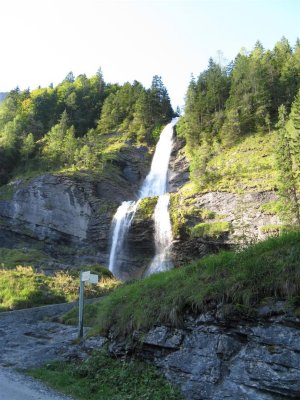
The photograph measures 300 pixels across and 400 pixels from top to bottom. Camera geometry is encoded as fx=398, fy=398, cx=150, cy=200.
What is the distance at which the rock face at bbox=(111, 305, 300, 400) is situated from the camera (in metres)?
6.64

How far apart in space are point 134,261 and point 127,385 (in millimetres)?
31450

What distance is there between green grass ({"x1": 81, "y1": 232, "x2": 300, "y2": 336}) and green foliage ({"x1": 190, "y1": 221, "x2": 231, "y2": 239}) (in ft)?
84.8

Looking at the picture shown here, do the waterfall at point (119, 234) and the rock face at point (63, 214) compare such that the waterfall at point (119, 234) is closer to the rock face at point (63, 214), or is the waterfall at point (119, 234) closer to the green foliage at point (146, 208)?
the green foliage at point (146, 208)

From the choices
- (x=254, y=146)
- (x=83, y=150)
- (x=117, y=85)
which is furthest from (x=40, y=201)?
(x=117, y=85)

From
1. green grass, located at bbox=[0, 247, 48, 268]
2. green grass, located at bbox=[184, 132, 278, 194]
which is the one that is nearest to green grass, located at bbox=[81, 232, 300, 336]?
green grass, located at bbox=[0, 247, 48, 268]

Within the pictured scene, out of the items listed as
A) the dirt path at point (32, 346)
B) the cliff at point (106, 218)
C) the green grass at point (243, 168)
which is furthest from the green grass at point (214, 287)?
the green grass at point (243, 168)

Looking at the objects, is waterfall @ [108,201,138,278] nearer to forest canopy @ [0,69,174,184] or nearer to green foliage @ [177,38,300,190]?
green foliage @ [177,38,300,190]

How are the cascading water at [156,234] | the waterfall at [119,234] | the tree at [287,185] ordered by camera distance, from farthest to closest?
the waterfall at [119,234]
the cascading water at [156,234]
the tree at [287,185]

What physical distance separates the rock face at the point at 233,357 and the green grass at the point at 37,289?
15.3m

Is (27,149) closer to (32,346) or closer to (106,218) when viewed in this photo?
(106,218)

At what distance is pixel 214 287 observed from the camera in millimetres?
8164

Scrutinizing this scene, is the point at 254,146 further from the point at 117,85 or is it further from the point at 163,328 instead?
the point at 117,85

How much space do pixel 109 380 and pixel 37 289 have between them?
16.0 metres

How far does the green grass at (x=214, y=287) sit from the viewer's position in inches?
295
